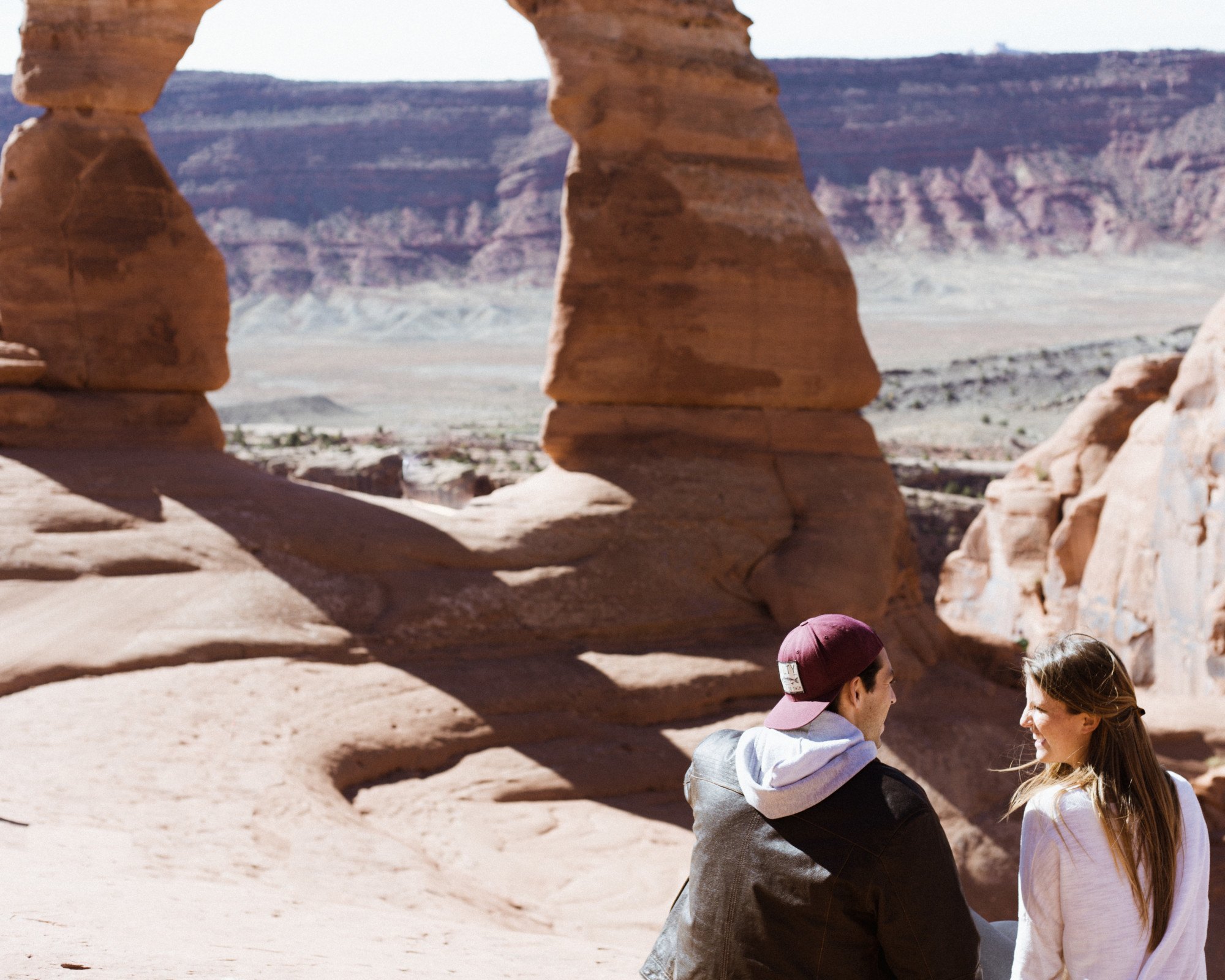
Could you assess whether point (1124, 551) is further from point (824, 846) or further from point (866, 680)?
point (824, 846)

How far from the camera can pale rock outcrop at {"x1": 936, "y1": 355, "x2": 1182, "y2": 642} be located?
17922 millimetres

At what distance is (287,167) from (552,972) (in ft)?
296

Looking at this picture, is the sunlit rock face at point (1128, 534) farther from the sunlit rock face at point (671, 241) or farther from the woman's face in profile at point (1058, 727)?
the woman's face in profile at point (1058, 727)

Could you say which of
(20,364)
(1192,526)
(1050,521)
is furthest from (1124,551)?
(20,364)

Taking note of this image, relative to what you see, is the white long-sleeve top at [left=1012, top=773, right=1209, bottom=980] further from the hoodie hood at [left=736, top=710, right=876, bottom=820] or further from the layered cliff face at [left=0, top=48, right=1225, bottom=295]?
the layered cliff face at [left=0, top=48, right=1225, bottom=295]

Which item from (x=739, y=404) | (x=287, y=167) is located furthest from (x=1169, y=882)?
(x=287, y=167)

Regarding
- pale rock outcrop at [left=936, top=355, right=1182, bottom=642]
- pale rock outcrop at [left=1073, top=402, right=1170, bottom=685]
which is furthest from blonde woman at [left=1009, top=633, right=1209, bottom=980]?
pale rock outcrop at [left=936, top=355, right=1182, bottom=642]

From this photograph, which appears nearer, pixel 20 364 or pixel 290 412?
pixel 20 364

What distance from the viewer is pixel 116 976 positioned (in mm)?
2984

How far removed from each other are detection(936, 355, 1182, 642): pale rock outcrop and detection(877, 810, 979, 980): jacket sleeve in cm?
1602

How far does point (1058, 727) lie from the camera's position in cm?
247

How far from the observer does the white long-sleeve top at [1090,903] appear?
236 cm

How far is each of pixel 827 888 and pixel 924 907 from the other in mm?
182

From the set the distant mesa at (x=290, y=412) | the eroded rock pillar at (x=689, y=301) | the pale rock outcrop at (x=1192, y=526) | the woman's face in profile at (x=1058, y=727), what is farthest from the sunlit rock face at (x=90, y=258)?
the distant mesa at (x=290, y=412)
